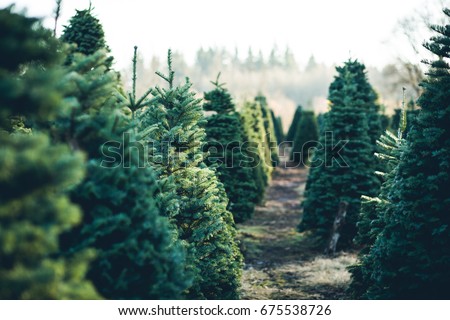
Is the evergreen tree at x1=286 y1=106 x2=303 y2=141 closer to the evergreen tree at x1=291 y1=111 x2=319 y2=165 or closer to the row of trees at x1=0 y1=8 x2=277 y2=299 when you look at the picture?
the evergreen tree at x1=291 y1=111 x2=319 y2=165

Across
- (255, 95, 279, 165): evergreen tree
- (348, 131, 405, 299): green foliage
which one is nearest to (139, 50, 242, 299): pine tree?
(348, 131, 405, 299): green foliage

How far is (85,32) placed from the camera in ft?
27.0

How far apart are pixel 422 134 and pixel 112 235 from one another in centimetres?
504

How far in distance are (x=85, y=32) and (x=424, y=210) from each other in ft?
23.8

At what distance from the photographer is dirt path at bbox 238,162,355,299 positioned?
30.6ft

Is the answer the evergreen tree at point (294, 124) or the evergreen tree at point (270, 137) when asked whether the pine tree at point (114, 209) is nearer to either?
the evergreen tree at point (270, 137)

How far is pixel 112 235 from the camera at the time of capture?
3762 mm

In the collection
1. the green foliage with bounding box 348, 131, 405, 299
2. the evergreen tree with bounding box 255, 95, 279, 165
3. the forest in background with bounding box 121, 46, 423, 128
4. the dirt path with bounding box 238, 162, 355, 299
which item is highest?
the forest in background with bounding box 121, 46, 423, 128

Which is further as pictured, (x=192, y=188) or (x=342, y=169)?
(x=342, y=169)

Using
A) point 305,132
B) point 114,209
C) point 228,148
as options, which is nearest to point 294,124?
point 305,132

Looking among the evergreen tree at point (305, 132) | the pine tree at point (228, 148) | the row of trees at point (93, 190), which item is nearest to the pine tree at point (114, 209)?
the row of trees at point (93, 190)

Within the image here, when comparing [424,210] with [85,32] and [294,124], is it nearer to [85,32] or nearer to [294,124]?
[85,32]

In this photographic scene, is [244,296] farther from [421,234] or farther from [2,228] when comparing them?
[2,228]

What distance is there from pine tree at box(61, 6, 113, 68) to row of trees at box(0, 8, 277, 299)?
6.66 feet
